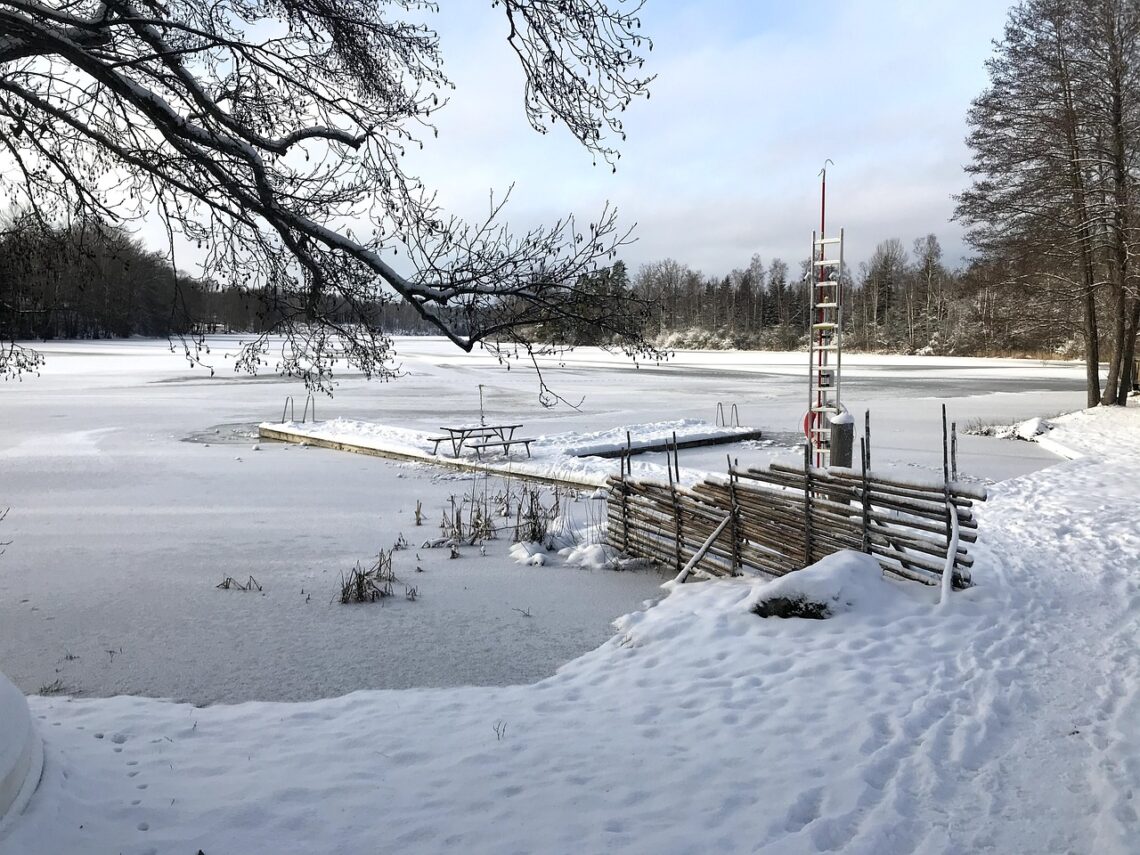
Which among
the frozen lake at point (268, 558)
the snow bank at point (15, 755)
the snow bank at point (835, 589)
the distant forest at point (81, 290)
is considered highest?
the distant forest at point (81, 290)

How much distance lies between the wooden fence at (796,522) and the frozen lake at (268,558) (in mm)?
656

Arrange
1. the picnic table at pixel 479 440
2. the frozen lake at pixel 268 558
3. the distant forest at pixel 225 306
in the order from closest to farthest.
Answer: the distant forest at pixel 225 306, the frozen lake at pixel 268 558, the picnic table at pixel 479 440

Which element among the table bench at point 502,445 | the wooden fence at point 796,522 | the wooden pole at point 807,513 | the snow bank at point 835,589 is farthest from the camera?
the table bench at point 502,445

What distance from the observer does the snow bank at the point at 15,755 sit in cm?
318

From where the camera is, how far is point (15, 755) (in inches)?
130

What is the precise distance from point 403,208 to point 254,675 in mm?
3484

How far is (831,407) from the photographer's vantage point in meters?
12.2

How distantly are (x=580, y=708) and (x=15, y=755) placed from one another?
299 cm

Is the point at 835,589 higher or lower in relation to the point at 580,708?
higher

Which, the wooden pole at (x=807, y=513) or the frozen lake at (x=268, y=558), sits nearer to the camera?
the frozen lake at (x=268, y=558)

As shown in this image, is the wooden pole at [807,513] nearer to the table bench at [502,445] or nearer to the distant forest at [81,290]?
Answer: the distant forest at [81,290]

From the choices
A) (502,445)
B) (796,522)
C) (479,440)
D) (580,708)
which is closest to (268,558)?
(580,708)

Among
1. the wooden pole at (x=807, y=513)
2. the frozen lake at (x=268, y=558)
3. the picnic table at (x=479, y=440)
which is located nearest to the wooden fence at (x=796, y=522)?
the wooden pole at (x=807, y=513)

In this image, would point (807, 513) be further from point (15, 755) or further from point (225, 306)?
point (15, 755)
